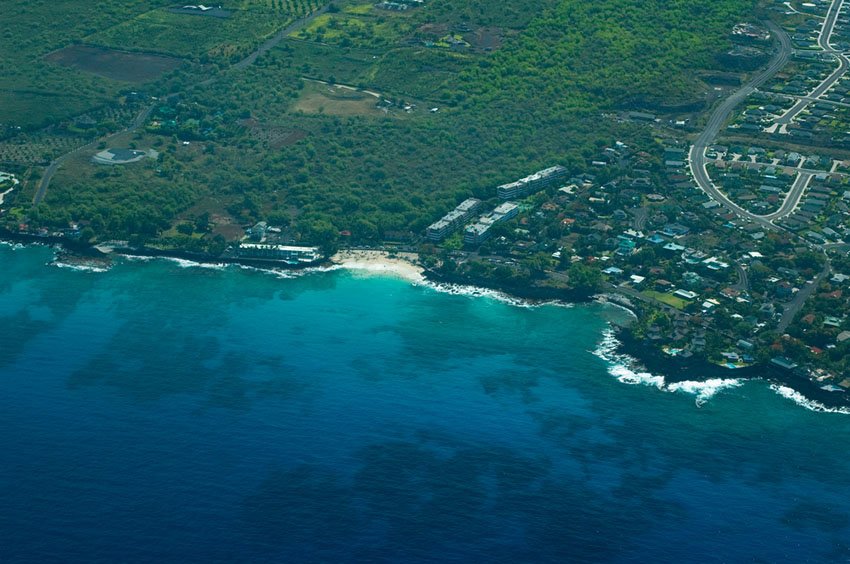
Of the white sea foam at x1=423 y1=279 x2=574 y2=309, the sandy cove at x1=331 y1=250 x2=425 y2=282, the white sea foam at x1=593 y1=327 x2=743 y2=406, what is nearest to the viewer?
the white sea foam at x1=593 y1=327 x2=743 y2=406

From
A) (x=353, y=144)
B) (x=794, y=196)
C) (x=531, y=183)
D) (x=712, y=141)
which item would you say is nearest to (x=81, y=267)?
(x=353, y=144)

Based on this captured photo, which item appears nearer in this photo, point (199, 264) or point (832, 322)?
point (832, 322)

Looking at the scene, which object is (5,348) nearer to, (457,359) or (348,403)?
(348,403)

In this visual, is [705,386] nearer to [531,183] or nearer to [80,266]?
[531,183]

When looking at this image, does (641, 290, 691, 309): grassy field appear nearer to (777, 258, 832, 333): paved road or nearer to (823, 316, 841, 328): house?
(777, 258, 832, 333): paved road

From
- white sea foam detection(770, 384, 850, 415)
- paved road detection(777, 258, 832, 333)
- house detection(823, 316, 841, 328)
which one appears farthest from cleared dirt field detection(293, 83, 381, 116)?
white sea foam detection(770, 384, 850, 415)

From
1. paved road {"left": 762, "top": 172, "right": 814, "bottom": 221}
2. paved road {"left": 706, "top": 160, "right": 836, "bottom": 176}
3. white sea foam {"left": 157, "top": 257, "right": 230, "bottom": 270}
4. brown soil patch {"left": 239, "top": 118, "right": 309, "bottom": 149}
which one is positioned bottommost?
white sea foam {"left": 157, "top": 257, "right": 230, "bottom": 270}

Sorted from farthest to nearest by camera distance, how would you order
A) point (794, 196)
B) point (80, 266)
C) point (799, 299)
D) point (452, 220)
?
point (794, 196) < point (452, 220) < point (80, 266) < point (799, 299)

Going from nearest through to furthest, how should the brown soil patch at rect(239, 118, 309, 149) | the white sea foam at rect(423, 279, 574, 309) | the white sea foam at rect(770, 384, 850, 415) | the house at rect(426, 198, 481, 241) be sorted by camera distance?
the white sea foam at rect(770, 384, 850, 415), the white sea foam at rect(423, 279, 574, 309), the house at rect(426, 198, 481, 241), the brown soil patch at rect(239, 118, 309, 149)

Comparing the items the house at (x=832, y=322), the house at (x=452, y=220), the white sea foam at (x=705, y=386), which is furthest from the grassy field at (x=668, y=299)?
the house at (x=452, y=220)

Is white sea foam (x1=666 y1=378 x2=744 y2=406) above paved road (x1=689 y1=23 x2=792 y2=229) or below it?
below
